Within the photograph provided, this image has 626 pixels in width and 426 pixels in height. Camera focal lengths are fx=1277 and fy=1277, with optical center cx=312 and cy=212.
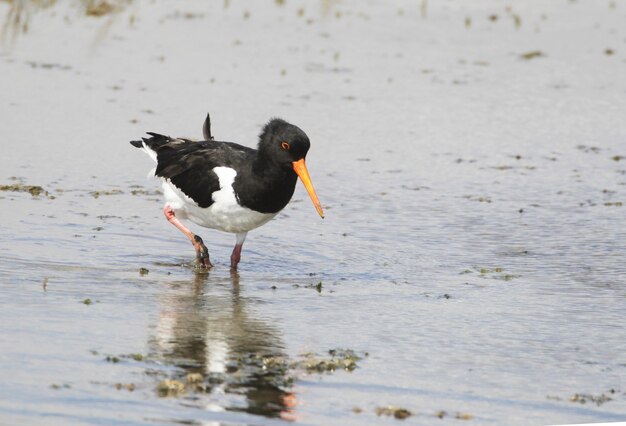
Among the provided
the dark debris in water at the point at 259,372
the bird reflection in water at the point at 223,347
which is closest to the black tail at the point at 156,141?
the bird reflection in water at the point at 223,347

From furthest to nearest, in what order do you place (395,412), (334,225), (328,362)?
(334,225) < (328,362) < (395,412)

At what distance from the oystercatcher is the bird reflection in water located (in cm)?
56

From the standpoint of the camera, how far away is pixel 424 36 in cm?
1866

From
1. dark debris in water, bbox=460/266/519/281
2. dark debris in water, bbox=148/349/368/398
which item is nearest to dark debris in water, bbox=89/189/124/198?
dark debris in water, bbox=460/266/519/281

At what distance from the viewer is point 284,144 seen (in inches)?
364

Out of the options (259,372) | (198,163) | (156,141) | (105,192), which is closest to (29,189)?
(105,192)

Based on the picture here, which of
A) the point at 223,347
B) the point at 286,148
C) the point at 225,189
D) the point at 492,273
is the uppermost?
the point at 286,148

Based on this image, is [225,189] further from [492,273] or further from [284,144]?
[492,273]

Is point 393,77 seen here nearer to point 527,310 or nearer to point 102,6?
point 102,6

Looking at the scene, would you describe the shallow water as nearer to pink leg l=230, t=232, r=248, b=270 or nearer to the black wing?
pink leg l=230, t=232, r=248, b=270

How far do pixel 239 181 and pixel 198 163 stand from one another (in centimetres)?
50

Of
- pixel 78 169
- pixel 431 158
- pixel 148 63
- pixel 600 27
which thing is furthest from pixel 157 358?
pixel 600 27

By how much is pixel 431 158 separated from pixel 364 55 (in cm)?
463

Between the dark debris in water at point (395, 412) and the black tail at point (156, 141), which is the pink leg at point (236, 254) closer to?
the black tail at point (156, 141)
